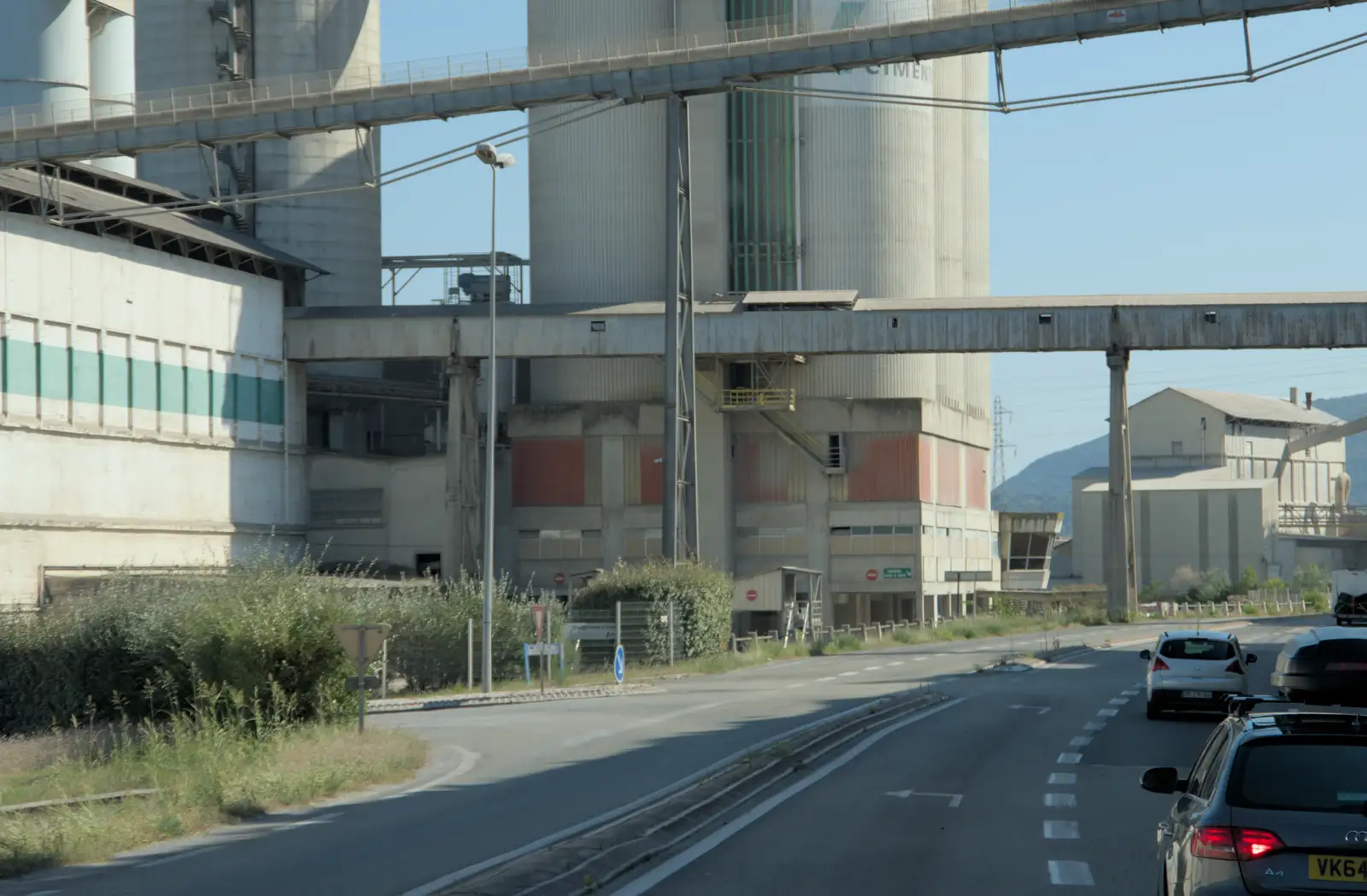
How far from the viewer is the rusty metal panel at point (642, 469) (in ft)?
242

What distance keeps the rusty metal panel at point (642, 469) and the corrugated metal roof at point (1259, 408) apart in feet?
252

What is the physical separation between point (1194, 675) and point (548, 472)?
4796cm

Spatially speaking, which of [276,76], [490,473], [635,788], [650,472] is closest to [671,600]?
[490,473]

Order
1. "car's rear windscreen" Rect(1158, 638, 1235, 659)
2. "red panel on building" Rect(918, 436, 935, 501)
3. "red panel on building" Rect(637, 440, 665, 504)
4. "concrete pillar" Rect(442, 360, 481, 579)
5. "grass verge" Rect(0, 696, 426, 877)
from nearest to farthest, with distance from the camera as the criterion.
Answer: "grass verge" Rect(0, 696, 426, 877)
"car's rear windscreen" Rect(1158, 638, 1235, 659)
"concrete pillar" Rect(442, 360, 481, 579)
"red panel on building" Rect(637, 440, 665, 504)
"red panel on building" Rect(918, 436, 935, 501)

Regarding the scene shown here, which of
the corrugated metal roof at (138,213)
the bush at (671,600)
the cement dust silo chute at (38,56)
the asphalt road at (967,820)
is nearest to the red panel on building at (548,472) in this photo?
the corrugated metal roof at (138,213)

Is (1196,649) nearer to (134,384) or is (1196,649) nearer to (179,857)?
(179,857)

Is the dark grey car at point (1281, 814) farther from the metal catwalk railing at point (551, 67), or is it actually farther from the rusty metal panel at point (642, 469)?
the rusty metal panel at point (642, 469)

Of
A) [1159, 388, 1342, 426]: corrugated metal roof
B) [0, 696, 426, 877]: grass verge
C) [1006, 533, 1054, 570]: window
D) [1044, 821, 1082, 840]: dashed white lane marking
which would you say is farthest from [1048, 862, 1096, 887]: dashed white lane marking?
[1159, 388, 1342, 426]: corrugated metal roof

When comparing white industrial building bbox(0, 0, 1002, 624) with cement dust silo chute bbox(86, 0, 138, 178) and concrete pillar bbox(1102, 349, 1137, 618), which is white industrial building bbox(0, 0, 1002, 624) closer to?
cement dust silo chute bbox(86, 0, 138, 178)

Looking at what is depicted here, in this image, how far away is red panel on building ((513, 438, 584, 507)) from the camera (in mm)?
74688

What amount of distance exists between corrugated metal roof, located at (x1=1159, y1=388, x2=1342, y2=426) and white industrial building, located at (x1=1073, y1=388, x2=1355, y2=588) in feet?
0.58

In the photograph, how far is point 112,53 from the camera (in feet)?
218

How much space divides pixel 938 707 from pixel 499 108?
28.7 m

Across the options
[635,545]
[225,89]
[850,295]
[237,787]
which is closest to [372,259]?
[225,89]
